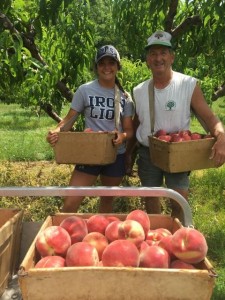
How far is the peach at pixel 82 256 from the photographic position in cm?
127

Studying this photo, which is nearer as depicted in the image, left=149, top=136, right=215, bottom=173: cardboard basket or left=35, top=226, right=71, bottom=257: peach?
left=35, top=226, right=71, bottom=257: peach

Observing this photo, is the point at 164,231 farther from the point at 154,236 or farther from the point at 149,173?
the point at 149,173

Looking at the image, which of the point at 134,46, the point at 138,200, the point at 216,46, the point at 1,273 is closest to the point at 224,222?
→ the point at 138,200

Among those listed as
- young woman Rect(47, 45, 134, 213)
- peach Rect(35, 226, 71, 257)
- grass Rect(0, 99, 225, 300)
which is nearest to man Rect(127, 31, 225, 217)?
young woman Rect(47, 45, 134, 213)

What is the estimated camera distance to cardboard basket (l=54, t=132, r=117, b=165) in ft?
7.26

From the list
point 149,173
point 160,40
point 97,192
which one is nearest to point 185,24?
point 160,40

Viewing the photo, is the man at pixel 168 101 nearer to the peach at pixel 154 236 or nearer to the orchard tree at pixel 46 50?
the peach at pixel 154 236

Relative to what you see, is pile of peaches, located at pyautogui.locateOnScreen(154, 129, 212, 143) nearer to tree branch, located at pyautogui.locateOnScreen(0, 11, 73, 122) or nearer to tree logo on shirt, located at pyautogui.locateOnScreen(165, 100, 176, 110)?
tree logo on shirt, located at pyautogui.locateOnScreen(165, 100, 176, 110)

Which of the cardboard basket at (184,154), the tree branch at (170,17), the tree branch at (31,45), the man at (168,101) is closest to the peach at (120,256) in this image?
the cardboard basket at (184,154)

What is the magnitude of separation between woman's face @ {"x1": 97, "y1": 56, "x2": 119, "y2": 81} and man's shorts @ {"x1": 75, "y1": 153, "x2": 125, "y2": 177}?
0.49 metres

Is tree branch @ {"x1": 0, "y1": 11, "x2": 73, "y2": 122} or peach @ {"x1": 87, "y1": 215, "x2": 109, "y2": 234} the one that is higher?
tree branch @ {"x1": 0, "y1": 11, "x2": 73, "y2": 122}

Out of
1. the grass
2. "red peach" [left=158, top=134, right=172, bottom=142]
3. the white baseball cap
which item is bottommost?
the grass

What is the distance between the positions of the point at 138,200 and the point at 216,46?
70.4 inches

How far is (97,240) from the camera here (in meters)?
1.44
